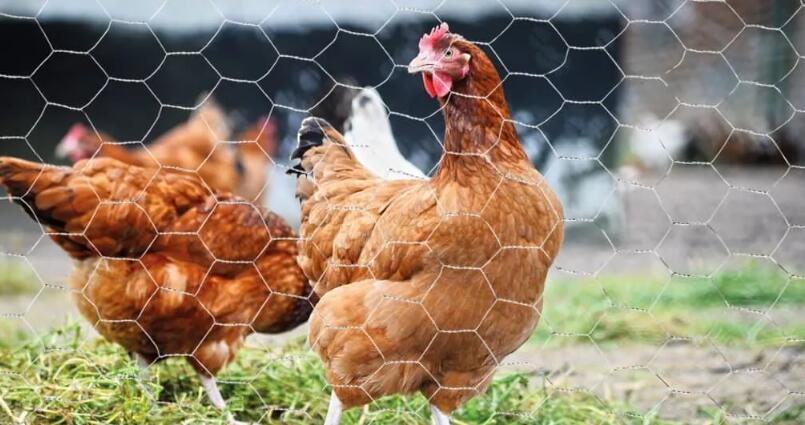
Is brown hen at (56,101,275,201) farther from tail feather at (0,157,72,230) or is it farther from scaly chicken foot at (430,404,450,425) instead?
scaly chicken foot at (430,404,450,425)

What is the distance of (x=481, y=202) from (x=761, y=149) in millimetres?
5427

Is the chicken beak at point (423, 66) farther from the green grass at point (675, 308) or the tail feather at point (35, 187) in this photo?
the green grass at point (675, 308)

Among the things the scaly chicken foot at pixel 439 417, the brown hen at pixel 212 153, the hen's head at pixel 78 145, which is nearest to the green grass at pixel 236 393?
the scaly chicken foot at pixel 439 417

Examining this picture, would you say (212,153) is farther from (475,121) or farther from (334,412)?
(475,121)

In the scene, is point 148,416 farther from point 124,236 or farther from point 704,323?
point 704,323

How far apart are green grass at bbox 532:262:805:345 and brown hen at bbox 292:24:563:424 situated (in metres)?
1.01

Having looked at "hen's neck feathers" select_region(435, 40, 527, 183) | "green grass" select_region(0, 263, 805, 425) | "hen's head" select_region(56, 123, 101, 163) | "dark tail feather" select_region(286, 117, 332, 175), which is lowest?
"hen's head" select_region(56, 123, 101, 163)

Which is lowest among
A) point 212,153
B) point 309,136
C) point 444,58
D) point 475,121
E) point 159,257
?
point 212,153

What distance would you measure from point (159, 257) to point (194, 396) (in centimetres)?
36

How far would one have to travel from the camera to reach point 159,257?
2049 millimetres

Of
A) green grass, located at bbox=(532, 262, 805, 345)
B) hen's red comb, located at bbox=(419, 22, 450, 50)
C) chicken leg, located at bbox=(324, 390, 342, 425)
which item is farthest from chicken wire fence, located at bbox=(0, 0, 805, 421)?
chicken leg, located at bbox=(324, 390, 342, 425)

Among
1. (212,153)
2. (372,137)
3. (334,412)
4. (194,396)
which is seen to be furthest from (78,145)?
(334,412)

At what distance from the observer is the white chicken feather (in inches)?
90.9

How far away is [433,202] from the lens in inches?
64.7
